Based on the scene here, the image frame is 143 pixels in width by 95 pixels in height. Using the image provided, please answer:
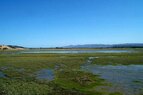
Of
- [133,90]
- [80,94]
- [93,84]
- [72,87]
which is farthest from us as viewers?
[93,84]

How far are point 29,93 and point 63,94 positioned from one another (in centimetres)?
274

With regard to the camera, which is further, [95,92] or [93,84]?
[93,84]

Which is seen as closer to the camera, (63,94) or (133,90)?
(63,94)

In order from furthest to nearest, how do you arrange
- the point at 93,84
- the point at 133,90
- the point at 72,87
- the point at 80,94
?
the point at 93,84, the point at 72,87, the point at 133,90, the point at 80,94

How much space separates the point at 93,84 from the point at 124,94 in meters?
4.87

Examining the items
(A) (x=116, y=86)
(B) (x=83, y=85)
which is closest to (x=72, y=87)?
(B) (x=83, y=85)

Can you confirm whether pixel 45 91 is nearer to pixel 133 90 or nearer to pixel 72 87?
pixel 72 87

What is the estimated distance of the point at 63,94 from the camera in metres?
17.5

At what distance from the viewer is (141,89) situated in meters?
18.8

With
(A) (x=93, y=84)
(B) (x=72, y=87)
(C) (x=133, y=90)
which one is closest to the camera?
(C) (x=133, y=90)

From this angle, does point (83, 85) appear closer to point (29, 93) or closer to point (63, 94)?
point (63, 94)

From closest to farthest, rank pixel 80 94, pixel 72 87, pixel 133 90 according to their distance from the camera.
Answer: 1. pixel 80 94
2. pixel 133 90
3. pixel 72 87

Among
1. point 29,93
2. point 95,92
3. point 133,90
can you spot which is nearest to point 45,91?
point 29,93

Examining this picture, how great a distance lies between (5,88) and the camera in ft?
64.3
